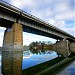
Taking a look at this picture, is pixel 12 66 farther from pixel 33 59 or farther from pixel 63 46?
pixel 63 46

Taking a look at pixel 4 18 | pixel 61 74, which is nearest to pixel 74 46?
pixel 4 18

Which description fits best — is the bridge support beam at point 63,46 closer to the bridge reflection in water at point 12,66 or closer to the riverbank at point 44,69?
the bridge reflection in water at point 12,66

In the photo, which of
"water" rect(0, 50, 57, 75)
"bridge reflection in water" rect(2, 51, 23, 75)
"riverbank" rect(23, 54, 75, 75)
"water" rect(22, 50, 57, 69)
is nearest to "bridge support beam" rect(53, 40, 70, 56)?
"water" rect(22, 50, 57, 69)

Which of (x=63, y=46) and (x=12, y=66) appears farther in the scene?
(x=63, y=46)

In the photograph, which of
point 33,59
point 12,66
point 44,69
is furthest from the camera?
point 33,59

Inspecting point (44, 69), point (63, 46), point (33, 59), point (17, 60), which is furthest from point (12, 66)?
point (63, 46)

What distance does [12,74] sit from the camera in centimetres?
2089

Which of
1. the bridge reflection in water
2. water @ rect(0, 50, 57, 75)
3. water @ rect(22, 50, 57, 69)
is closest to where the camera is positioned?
the bridge reflection in water

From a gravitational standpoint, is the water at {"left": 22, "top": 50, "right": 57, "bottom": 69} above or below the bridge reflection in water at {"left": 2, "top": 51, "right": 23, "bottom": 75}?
below

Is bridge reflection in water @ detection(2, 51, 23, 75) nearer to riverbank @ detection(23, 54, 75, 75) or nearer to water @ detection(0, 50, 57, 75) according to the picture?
water @ detection(0, 50, 57, 75)

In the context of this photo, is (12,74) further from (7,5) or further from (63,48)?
(63,48)

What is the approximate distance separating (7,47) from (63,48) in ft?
161

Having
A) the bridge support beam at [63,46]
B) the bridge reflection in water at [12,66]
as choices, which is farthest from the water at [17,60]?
the bridge support beam at [63,46]

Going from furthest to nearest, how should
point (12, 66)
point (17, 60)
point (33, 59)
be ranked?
point (33, 59)
point (17, 60)
point (12, 66)
